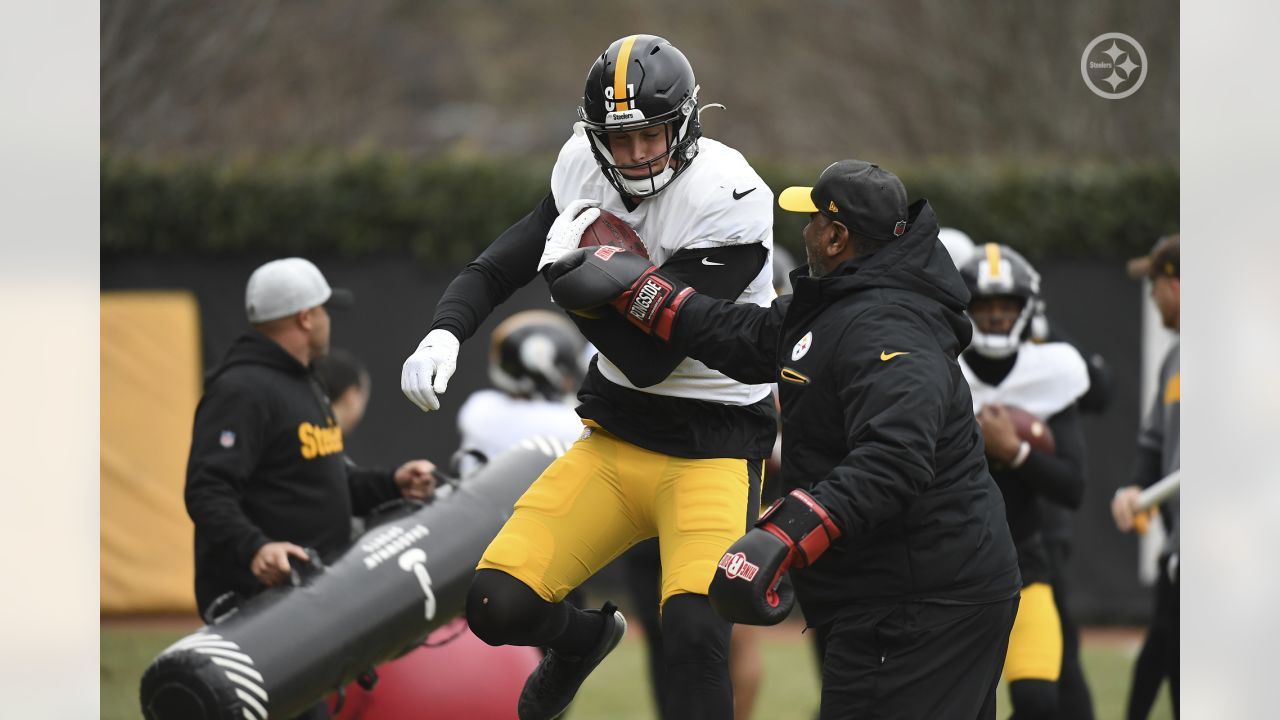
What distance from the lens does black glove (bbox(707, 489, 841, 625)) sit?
11.5 feet

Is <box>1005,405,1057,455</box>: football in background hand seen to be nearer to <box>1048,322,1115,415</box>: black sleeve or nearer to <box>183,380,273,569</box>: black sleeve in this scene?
<box>1048,322,1115,415</box>: black sleeve

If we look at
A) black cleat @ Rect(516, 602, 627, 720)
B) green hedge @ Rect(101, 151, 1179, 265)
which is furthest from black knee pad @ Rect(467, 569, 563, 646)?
green hedge @ Rect(101, 151, 1179, 265)

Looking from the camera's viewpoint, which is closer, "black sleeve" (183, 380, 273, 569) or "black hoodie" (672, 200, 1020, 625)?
"black hoodie" (672, 200, 1020, 625)

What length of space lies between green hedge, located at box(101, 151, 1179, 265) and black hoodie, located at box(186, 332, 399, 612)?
5.53 metres

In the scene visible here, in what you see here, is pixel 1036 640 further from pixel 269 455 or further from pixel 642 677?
pixel 642 677

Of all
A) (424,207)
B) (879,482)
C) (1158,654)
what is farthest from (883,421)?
(424,207)

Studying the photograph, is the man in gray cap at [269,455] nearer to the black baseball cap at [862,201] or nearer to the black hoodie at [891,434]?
the black hoodie at [891,434]

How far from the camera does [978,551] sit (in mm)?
3803

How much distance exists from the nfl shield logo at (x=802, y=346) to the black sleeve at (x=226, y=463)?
7.09ft

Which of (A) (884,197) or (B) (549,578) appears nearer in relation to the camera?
(A) (884,197)

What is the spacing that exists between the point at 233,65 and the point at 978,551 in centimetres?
1166

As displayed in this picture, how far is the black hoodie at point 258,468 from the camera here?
5.22 metres
